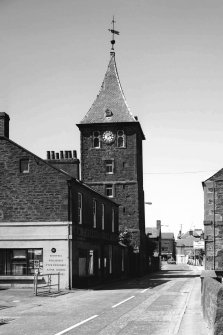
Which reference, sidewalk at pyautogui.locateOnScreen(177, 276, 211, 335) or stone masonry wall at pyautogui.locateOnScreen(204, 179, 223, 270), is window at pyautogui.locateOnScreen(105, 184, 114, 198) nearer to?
stone masonry wall at pyautogui.locateOnScreen(204, 179, 223, 270)

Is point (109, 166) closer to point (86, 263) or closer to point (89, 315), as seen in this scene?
point (86, 263)

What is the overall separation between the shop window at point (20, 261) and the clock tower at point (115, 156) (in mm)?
31117

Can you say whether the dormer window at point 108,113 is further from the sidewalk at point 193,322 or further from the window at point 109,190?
the sidewalk at point 193,322

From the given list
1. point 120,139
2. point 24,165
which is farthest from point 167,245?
point 24,165

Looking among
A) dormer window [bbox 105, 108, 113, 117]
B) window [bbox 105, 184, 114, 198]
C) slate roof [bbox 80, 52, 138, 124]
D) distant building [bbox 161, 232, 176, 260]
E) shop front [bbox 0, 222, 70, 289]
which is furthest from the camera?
distant building [bbox 161, 232, 176, 260]

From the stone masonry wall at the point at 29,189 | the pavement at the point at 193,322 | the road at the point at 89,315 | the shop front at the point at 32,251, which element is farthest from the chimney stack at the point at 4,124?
the pavement at the point at 193,322

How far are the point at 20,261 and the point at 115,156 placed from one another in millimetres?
33985

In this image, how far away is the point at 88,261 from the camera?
38719mm

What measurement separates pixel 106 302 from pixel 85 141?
43947 millimetres

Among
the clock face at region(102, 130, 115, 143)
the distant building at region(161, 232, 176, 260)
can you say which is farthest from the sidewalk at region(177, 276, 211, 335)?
the distant building at region(161, 232, 176, 260)

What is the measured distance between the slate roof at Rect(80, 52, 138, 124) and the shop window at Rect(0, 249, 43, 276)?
34.3 metres

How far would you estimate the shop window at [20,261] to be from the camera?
→ 33.4 m

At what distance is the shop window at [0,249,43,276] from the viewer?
3338 centimetres

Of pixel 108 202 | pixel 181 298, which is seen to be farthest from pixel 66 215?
pixel 108 202
